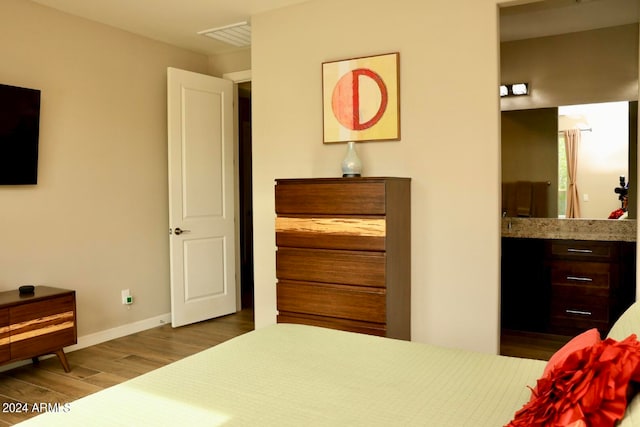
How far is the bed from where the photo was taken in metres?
1.32

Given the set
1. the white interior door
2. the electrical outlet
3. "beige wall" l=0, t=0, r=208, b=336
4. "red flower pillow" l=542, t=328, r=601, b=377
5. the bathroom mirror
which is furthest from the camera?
the white interior door

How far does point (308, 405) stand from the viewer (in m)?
1.40

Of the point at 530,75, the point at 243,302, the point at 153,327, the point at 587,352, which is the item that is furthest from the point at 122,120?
the point at 587,352

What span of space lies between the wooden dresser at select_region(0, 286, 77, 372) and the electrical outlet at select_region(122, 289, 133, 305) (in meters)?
0.84

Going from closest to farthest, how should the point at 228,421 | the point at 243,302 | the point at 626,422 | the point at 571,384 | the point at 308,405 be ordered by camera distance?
the point at 626,422 < the point at 571,384 < the point at 228,421 < the point at 308,405 < the point at 243,302

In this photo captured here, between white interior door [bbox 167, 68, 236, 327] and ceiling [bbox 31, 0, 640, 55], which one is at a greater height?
ceiling [bbox 31, 0, 640, 55]

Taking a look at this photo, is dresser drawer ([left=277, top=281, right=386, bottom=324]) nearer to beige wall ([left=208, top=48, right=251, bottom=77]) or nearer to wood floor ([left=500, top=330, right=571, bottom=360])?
wood floor ([left=500, top=330, right=571, bottom=360])

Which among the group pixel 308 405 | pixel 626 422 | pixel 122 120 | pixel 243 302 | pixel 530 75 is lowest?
pixel 243 302

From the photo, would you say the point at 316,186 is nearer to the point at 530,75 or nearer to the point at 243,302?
the point at 530,75

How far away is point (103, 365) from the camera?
3566mm

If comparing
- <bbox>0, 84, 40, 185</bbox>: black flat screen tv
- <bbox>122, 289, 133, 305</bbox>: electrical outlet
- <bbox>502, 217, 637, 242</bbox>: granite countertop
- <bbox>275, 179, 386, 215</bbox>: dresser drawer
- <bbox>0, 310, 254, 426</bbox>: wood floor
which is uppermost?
<bbox>0, 84, 40, 185</bbox>: black flat screen tv

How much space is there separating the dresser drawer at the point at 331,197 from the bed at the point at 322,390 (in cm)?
121

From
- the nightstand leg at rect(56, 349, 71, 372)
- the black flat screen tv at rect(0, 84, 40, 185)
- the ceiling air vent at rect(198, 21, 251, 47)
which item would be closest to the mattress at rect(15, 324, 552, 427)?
the nightstand leg at rect(56, 349, 71, 372)

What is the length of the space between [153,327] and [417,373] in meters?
3.50
